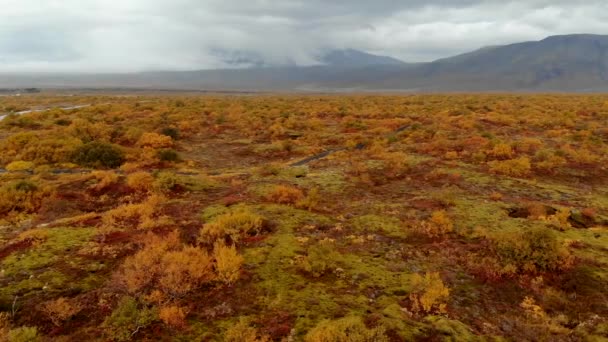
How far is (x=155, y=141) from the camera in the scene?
98.9ft

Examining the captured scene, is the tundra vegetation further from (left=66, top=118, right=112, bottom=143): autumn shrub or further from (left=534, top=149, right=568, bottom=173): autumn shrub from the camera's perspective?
(left=66, top=118, right=112, bottom=143): autumn shrub

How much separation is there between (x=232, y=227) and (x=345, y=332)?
5.65m

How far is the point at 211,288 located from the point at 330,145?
24.0 meters

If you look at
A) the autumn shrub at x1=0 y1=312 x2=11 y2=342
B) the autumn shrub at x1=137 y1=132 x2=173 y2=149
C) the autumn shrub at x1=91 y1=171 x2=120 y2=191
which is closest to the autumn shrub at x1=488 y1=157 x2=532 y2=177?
the autumn shrub at x1=91 y1=171 x2=120 y2=191

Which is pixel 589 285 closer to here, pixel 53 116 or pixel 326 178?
pixel 326 178

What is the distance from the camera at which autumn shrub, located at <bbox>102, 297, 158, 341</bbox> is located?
7375 mm

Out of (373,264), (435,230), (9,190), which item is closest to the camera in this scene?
(373,264)

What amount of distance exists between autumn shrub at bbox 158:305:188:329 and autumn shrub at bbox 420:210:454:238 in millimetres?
7491

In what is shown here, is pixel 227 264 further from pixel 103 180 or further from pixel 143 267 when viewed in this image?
pixel 103 180

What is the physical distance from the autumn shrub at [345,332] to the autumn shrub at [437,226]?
5.54 m

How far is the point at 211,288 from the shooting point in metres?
9.04

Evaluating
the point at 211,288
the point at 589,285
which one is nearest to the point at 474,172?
the point at 589,285

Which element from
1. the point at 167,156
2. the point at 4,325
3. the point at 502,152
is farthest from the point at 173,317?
the point at 502,152

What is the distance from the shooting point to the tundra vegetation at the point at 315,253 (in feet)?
25.8
